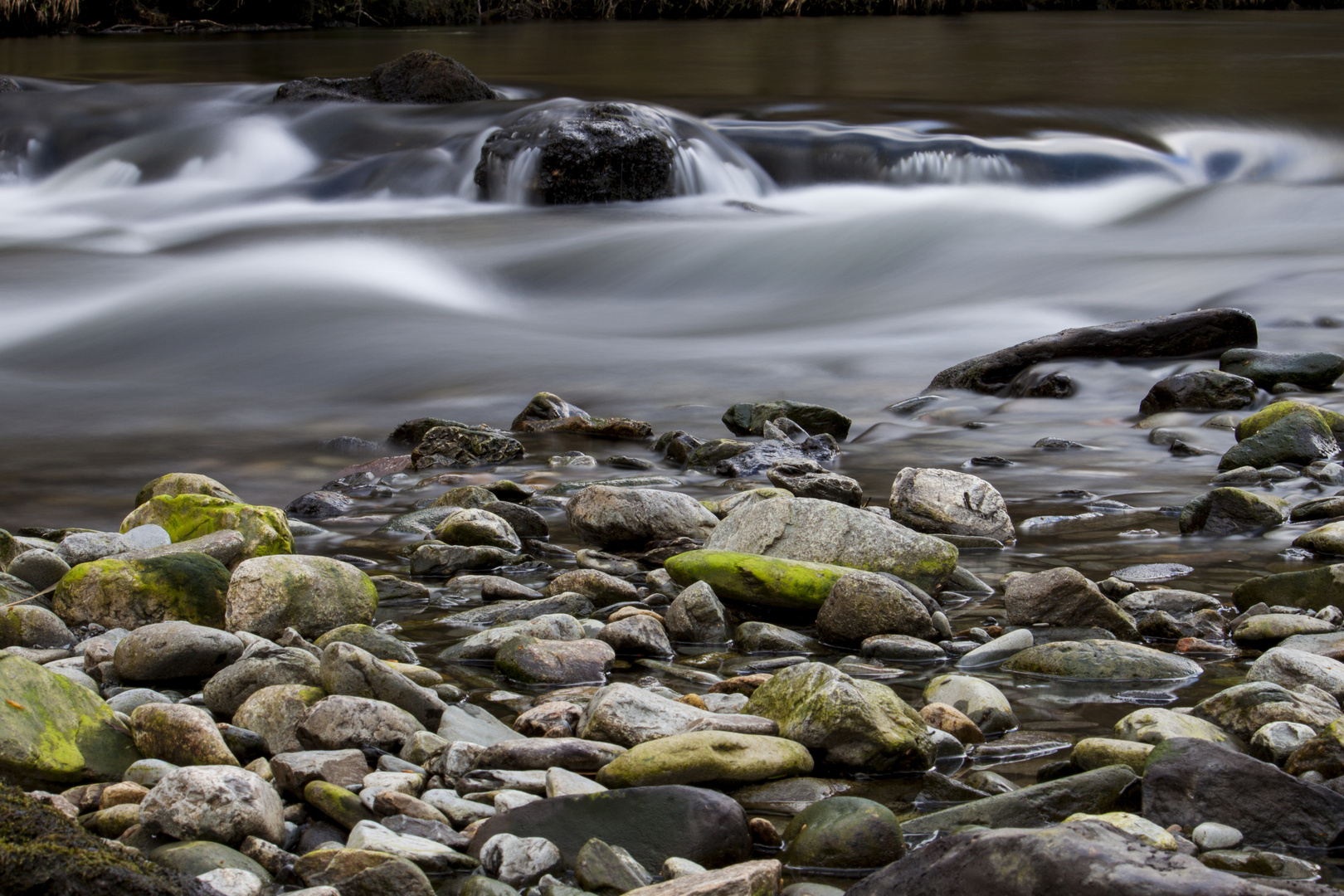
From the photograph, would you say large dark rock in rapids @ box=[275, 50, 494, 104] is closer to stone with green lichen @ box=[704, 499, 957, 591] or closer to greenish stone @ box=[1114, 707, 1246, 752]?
stone with green lichen @ box=[704, 499, 957, 591]

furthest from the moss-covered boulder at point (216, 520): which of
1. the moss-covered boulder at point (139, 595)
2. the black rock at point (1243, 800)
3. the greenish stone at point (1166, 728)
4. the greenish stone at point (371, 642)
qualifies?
the black rock at point (1243, 800)

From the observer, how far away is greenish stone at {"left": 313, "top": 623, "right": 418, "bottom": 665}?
2867 millimetres

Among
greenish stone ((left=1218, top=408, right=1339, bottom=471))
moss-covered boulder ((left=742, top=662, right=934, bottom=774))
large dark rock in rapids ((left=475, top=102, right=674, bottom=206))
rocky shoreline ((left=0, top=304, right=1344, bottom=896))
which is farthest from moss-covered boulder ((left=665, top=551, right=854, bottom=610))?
large dark rock in rapids ((left=475, top=102, right=674, bottom=206))

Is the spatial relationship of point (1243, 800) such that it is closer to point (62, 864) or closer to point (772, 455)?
point (62, 864)

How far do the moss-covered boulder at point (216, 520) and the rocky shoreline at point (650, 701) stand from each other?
1cm

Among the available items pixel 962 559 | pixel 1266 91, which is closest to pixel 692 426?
pixel 962 559

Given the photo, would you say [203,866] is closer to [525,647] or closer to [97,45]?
[525,647]

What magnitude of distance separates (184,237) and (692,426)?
6835mm

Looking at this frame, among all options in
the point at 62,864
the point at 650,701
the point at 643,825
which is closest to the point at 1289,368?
the point at 650,701

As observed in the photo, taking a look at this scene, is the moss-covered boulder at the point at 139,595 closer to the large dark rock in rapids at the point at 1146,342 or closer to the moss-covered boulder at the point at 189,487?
the moss-covered boulder at the point at 189,487

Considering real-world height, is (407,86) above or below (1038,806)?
above

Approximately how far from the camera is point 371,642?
2.88 m

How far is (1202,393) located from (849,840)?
16.0ft

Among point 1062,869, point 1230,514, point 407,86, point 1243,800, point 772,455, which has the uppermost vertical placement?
point 407,86
